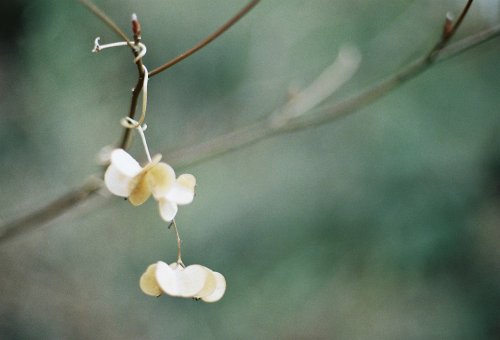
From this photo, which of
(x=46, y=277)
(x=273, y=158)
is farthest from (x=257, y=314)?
(x=46, y=277)

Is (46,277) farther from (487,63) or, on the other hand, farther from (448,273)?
(487,63)

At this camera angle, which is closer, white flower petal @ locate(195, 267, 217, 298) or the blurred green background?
white flower petal @ locate(195, 267, 217, 298)

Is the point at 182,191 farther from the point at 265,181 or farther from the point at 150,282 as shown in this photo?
the point at 265,181

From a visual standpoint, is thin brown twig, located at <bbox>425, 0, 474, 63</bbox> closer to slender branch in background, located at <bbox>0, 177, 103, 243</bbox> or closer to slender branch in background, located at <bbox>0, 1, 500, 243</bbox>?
slender branch in background, located at <bbox>0, 1, 500, 243</bbox>

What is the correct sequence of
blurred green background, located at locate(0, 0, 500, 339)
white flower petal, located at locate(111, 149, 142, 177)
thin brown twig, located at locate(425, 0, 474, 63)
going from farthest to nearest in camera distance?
blurred green background, located at locate(0, 0, 500, 339) → thin brown twig, located at locate(425, 0, 474, 63) → white flower petal, located at locate(111, 149, 142, 177)

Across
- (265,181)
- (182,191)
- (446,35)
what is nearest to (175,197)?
(182,191)

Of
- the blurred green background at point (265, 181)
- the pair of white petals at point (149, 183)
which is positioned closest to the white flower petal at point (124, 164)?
the pair of white petals at point (149, 183)

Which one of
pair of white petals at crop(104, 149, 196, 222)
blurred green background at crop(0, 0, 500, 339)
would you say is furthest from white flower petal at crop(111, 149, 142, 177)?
blurred green background at crop(0, 0, 500, 339)
